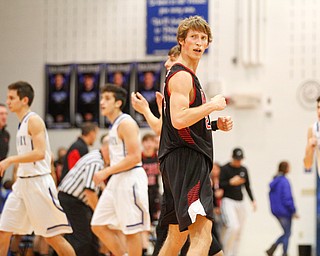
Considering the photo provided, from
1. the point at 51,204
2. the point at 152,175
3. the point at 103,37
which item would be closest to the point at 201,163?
the point at 51,204

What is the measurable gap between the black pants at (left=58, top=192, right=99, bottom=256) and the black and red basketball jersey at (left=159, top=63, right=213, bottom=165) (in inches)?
147

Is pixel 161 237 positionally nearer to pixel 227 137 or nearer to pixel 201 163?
pixel 201 163

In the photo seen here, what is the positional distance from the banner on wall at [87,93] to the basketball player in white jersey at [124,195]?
7.43 meters

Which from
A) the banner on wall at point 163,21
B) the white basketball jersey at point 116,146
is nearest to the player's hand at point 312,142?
the white basketball jersey at point 116,146

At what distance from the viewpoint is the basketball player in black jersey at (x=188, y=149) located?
523cm

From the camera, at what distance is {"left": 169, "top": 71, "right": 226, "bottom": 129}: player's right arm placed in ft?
17.0

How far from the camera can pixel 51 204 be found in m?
7.70

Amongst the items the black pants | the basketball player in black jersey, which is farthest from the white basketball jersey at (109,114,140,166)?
the basketball player in black jersey

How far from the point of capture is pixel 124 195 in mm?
7805

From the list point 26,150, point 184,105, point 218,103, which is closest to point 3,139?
point 26,150

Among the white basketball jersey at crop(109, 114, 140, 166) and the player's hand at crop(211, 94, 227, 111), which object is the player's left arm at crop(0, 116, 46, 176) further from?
the player's hand at crop(211, 94, 227, 111)

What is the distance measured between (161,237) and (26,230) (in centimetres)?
171

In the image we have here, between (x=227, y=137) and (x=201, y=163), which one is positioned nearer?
(x=201, y=163)

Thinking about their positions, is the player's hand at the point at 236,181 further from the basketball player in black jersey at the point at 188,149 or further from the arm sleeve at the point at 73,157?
the basketball player in black jersey at the point at 188,149
